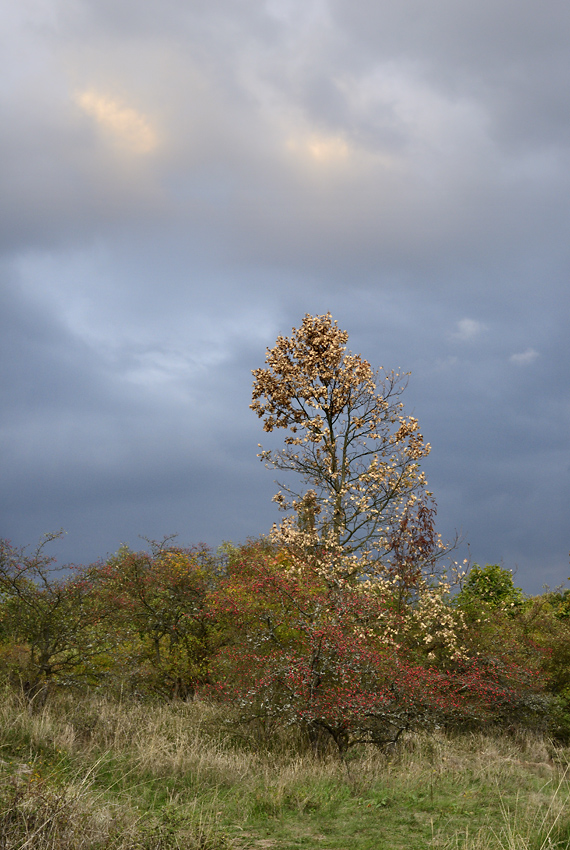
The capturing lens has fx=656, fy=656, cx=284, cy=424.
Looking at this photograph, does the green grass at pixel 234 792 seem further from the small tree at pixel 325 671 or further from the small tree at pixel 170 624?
the small tree at pixel 170 624

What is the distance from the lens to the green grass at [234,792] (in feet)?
18.2

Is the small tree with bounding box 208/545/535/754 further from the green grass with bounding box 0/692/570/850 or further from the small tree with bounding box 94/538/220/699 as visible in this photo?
the small tree with bounding box 94/538/220/699

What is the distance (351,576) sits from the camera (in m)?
15.4

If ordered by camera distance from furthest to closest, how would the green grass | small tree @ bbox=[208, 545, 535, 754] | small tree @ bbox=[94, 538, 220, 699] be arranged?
small tree @ bbox=[94, 538, 220, 699]
small tree @ bbox=[208, 545, 535, 754]
the green grass

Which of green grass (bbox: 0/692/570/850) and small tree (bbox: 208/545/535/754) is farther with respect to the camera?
small tree (bbox: 208/545/535/754)

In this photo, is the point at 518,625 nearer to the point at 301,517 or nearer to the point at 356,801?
the point at 301,517

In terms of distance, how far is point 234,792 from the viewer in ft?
25.6

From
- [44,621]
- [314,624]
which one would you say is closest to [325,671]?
[314,624]

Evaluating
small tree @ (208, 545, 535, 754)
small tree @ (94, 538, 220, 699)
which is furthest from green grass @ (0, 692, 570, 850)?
small tree @ (94, 538, 220, 699)

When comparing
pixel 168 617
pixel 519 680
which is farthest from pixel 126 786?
pixel 519 680

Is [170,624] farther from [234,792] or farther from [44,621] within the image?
[234,792]

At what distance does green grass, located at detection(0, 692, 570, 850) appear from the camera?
5562mm

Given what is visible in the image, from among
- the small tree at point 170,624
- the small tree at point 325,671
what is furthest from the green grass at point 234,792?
the small tree at point 170,624

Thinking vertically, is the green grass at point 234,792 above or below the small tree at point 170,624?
below
